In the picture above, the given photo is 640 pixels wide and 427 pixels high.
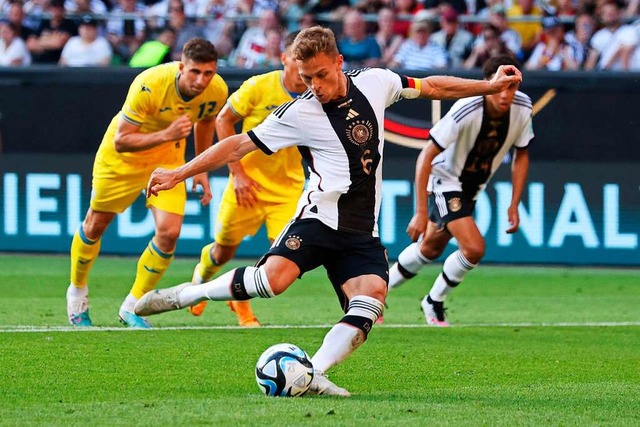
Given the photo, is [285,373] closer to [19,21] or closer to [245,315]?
[245,315]

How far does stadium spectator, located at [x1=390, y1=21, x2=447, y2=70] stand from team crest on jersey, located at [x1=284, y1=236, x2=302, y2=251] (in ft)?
29.6

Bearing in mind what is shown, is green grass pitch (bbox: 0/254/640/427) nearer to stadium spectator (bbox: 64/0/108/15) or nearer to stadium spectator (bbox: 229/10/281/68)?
stadium spectator (bbox: 229/10/281/68)

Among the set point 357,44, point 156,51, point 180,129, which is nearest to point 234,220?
point 180,129

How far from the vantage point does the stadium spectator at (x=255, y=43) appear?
16.2m

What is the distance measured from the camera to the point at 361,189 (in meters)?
6.93

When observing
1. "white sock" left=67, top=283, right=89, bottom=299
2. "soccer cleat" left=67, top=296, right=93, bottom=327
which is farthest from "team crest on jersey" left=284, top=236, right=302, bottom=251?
"white sock" left=67, top=283, right=89, bottom=299

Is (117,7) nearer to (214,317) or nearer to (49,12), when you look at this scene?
(49,12)

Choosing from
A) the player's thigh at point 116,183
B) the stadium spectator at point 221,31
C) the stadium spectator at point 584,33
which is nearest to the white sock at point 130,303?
the player's thigh at point 116,183

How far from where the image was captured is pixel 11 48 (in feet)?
54.8

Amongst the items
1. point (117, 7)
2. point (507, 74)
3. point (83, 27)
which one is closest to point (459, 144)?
point (507, 74)

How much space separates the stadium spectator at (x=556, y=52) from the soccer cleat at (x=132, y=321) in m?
7.25

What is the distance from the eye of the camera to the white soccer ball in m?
6.56

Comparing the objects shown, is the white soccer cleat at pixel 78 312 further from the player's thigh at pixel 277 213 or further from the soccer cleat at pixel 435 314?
the soccer cleat at pixel 435 314

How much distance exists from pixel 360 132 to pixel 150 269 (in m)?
3.37
